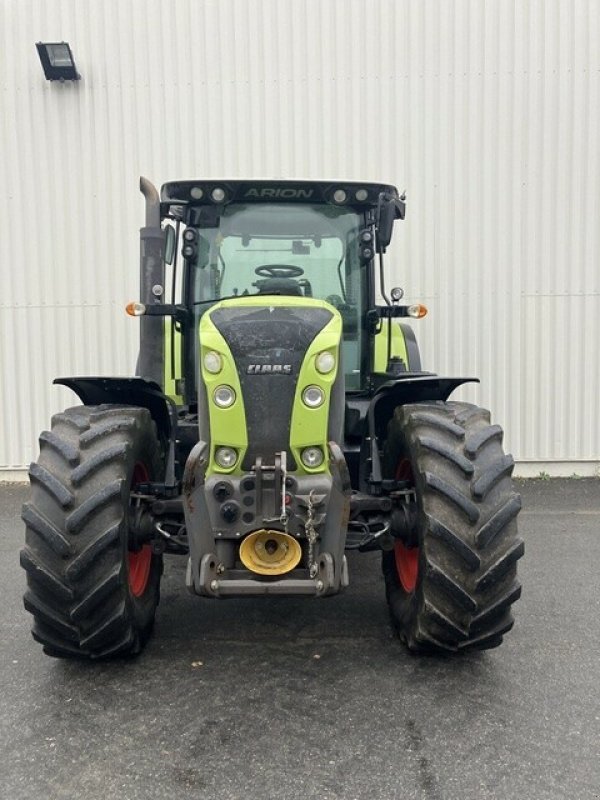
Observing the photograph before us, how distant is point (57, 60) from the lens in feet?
23.2

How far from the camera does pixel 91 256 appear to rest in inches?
293

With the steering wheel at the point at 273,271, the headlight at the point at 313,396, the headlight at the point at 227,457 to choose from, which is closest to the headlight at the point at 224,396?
the headlight at the point at 227,457

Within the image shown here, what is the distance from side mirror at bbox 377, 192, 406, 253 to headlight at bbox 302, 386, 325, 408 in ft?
4.14

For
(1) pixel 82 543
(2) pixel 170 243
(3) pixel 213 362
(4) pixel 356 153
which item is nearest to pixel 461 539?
(3) pixel 213 362

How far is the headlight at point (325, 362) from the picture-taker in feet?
10.1

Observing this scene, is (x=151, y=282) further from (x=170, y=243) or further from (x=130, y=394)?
(x=130, y=394)

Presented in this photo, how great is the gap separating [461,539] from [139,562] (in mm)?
1604

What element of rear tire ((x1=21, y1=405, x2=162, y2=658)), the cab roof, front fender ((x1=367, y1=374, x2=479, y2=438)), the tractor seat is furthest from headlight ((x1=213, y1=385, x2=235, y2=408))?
the cab roof

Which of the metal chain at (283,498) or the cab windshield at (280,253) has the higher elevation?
the cab windshield at (280,253)

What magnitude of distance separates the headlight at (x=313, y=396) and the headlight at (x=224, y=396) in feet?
1.02

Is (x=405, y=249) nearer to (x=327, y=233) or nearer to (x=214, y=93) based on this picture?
(x=214, y=93)

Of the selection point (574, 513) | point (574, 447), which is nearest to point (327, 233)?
point (574, 513)

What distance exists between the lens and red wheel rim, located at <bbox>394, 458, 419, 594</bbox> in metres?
3.41

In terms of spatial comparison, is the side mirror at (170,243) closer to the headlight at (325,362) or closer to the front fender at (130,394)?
the front fender at (130,394)
